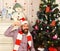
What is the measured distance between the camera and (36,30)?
333 cm

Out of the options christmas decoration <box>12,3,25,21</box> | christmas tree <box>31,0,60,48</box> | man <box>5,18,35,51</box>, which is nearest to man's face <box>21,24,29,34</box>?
man <box>5,18,35,51</box>

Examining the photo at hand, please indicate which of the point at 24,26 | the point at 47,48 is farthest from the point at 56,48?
the point at 24,26

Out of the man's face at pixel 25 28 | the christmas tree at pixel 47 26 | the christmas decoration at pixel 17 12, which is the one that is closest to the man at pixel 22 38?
the man's face at pixel 25 28

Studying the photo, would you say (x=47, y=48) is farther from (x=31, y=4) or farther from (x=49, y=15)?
(x=31, y=4)

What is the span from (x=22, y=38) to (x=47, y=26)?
462 mm

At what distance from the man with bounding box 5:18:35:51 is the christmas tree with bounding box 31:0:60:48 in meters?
0.24

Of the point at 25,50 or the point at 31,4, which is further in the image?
the point at 31,4

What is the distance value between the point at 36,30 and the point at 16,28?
370 millimetres

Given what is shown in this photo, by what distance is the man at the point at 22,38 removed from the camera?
10.1 feet

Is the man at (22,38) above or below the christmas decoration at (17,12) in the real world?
below

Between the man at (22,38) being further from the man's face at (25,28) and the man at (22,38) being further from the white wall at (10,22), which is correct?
the white wall at (10,22)

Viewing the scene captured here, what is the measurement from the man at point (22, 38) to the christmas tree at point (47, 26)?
9.4 inches

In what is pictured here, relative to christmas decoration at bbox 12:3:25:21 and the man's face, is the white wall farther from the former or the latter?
the man's face

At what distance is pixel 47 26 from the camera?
10.7ft
